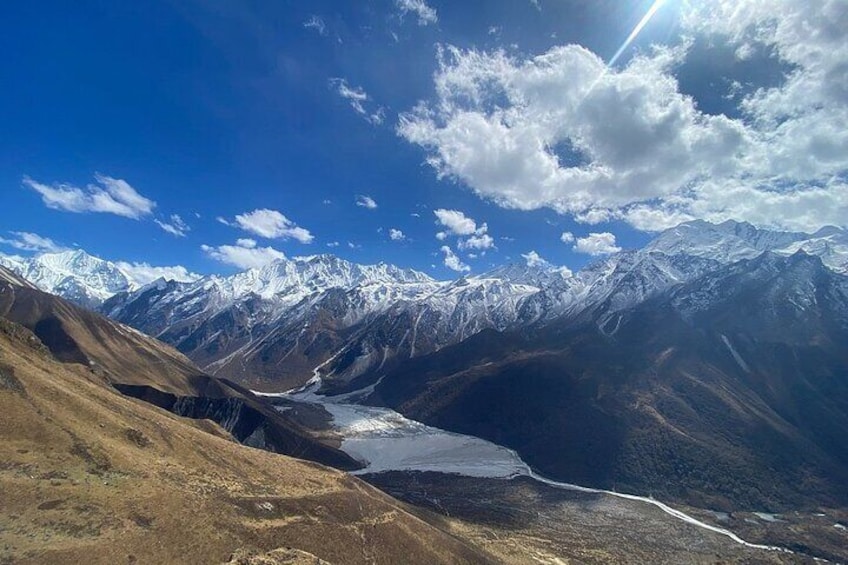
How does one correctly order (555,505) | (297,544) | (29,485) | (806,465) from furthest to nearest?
(806,465) → (555,505) → (297,544) → (29,485)

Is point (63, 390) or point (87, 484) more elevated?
point (63, 390)

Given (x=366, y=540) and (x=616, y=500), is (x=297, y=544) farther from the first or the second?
(x=616, y=500)

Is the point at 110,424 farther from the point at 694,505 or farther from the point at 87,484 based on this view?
the point at 694,505

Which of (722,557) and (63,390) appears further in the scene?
(722,557)

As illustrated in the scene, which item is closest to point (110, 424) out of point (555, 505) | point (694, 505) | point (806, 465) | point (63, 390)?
point (63, 390)

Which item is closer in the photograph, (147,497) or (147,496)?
(147,497)

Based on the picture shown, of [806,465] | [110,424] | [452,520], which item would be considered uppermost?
[806,465]

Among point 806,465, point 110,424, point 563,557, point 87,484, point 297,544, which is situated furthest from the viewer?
point 806,465
